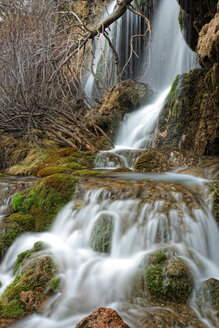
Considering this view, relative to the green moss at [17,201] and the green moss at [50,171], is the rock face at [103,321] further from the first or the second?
the green moss at [50,171]

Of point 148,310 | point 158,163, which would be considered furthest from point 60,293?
point 158,163

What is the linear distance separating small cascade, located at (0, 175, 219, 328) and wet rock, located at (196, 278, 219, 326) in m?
0.11

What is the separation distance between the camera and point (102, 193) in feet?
14.6

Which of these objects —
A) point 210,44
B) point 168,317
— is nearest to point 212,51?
point 210,44

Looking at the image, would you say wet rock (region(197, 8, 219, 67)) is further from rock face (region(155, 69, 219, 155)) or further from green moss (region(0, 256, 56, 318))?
green moss (region(0, 256, 56, 318))

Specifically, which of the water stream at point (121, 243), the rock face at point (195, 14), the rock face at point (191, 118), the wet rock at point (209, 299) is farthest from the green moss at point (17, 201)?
the rock face at point (195, 14)

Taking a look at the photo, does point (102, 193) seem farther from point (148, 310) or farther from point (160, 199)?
point (148, 310)

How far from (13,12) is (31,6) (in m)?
0.49

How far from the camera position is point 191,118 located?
25.4 feet

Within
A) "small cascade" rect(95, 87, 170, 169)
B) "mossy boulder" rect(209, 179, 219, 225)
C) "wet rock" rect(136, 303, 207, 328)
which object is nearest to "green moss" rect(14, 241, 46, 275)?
"wet rock" rect(136, 303, 207, 328)

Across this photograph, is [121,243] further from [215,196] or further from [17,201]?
[17,201]

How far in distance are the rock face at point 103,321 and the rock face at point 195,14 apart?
6.17m

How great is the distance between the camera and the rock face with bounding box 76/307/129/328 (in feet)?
6.73

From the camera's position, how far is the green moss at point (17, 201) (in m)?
5.10
